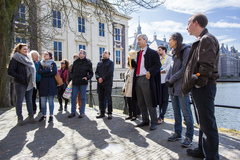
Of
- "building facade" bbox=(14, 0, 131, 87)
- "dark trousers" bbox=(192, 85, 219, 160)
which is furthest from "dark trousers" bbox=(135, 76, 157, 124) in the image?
"building facade" bbox=(14, 0, 131, 87)

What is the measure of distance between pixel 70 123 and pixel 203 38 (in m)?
3.86

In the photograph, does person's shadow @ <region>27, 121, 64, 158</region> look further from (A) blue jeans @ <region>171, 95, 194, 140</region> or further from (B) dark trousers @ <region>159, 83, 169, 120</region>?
(B) dark trousers @ <region>159, 83, 169, 120</region>

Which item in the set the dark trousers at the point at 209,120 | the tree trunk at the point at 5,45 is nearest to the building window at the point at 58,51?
the tree trunk at the point at 5,45

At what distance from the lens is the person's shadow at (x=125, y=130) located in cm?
330

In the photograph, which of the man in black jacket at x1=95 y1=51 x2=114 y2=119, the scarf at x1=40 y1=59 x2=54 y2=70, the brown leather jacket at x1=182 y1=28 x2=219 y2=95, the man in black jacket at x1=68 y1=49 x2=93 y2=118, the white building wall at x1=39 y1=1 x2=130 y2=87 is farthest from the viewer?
the white building wall at x1=39 y1=1 x2=130 y2=87

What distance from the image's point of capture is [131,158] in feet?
8.62

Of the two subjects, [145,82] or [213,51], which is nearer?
[213,51]

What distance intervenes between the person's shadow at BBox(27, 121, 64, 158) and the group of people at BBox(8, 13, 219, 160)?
0.97 metres

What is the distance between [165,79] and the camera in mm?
3582

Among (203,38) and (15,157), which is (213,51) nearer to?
(203,38)

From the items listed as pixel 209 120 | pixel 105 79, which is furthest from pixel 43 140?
pixel 209 120

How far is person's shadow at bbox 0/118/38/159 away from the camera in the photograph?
2.85m

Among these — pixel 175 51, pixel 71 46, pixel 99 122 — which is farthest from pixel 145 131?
pixel 71 46

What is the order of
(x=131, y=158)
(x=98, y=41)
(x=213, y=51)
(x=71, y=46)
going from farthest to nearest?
(x=98, y=41) → (x=71, y=46) → (x=131, y=158) → (x=213, y=51)
